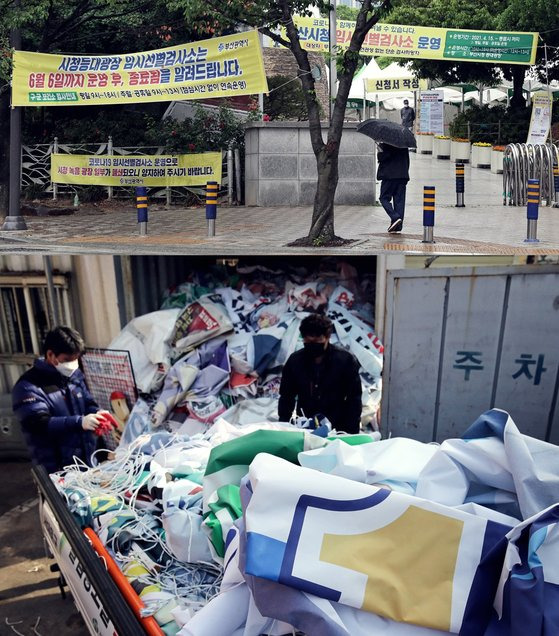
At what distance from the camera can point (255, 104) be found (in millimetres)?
17078

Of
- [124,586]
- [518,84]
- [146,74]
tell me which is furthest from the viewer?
[518,84]

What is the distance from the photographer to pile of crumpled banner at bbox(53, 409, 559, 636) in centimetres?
222

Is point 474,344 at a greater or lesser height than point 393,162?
lesser

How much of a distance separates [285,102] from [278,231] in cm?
792

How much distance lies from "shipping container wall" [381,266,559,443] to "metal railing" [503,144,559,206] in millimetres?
10705

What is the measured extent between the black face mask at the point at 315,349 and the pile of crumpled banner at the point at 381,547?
5.48 feet

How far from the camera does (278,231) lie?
11.4 metres

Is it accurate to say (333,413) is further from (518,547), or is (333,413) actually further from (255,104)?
(255,104)

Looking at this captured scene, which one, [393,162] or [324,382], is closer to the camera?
[324,382]

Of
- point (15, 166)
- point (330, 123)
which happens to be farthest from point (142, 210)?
point (330, 123)

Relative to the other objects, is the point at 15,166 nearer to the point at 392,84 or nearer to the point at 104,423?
Result: the point at 104,423

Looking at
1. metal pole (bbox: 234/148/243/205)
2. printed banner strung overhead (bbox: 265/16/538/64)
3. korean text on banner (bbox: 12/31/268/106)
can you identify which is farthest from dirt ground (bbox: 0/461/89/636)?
printed banner strung overhead (bbox: 265/16/538/64)

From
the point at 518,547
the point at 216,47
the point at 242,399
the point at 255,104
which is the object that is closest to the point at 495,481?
the point at 518,547

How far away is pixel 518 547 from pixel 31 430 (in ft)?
11.1
